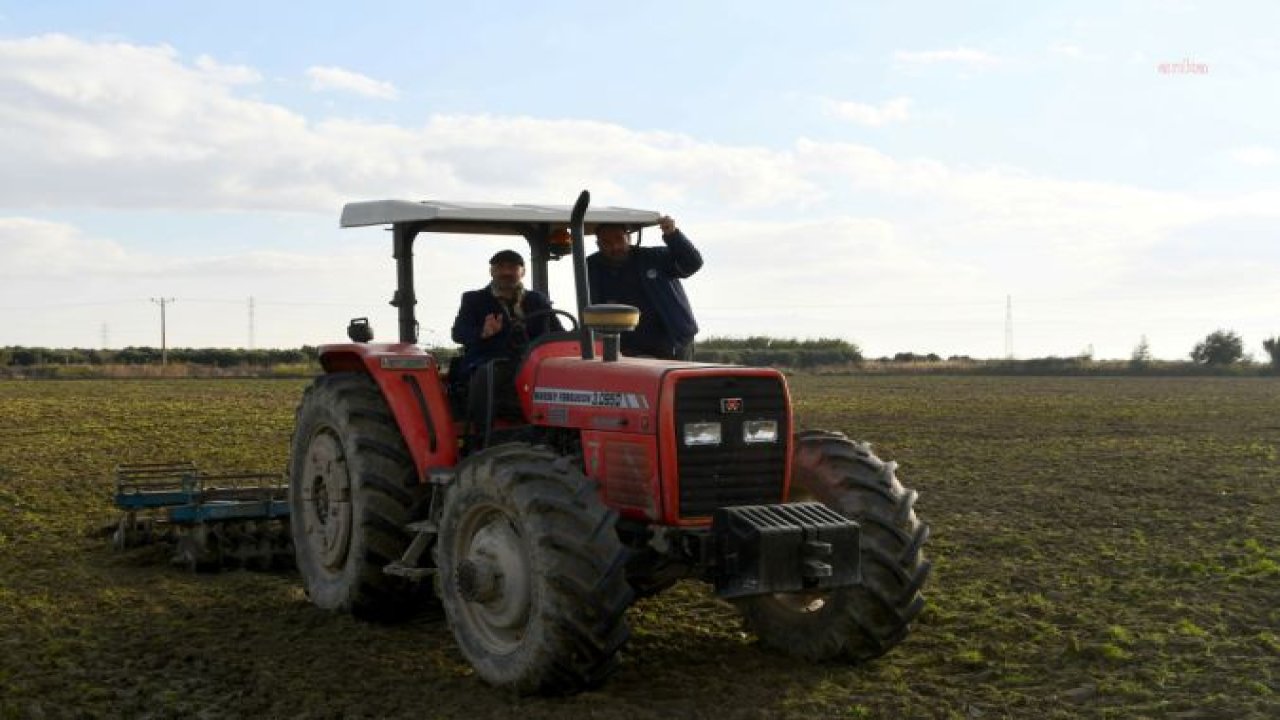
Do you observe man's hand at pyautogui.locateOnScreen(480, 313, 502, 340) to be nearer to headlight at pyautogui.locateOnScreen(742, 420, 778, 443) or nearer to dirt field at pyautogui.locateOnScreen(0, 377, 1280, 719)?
headlight at pyautogui.locateOnScreen(742, 420, 778, 443)

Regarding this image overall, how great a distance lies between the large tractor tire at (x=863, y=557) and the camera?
250 inches

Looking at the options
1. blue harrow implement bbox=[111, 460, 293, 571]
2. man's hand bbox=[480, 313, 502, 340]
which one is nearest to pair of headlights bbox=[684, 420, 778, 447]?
man's hand bbox=[480, 313, 502, 340]

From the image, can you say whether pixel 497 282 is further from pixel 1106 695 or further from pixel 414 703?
pixel 1106 695

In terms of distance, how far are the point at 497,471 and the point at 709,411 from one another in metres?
1.04

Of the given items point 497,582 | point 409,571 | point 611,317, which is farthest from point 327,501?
point 611,317

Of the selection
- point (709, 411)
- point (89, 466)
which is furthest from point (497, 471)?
point (89, 466)

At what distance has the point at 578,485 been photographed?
5.80 meters

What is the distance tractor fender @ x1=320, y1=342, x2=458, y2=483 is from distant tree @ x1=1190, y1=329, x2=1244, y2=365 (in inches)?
2351

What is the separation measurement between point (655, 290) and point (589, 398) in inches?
65.2

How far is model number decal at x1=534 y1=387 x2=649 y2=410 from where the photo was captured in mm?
6203

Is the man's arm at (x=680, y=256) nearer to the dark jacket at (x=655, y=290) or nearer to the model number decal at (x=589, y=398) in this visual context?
the dark jacket at (x=655, y=290)

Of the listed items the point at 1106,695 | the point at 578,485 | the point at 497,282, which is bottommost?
the point at 1106,695

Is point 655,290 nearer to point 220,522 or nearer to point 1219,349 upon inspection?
point 220,522

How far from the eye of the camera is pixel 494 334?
7.23 meters
